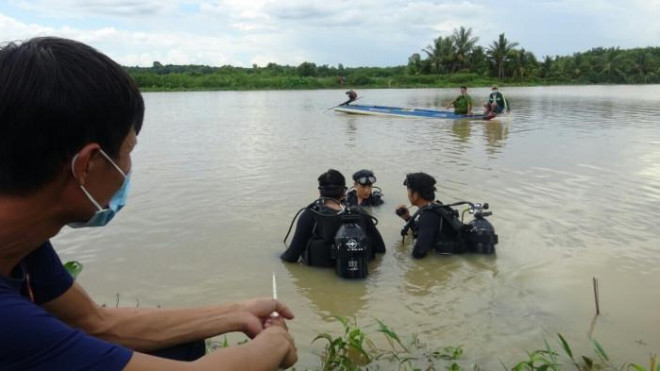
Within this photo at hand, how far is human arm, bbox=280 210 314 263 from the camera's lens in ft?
18.2

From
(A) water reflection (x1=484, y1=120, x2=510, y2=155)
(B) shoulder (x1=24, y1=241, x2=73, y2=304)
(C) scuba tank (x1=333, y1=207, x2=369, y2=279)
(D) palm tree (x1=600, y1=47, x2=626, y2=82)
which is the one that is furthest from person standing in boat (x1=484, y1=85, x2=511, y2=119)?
(D) palm tree (x1=600, y1=47, x2=626, y2=82)

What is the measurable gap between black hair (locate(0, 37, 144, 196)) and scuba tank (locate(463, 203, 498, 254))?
16.6 feet

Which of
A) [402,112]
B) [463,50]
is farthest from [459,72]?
[402,112]

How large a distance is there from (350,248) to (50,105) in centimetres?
409

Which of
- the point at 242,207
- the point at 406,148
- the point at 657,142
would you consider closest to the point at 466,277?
the point at 242,207

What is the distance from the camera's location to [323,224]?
5.42 m

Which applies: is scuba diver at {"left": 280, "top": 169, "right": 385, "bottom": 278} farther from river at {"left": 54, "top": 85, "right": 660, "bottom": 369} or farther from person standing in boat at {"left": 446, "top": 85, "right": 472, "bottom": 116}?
person standing in boat at {"left": 446, "top": 85, "right": 472, "bottom": 116}

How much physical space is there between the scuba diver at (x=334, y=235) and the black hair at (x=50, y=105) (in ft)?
12.7

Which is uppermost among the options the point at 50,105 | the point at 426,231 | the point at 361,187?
the point at 50,105

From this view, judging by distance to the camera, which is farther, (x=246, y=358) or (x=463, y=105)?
(x=463, y=105)

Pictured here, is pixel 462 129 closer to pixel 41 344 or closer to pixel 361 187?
pixel 361 187

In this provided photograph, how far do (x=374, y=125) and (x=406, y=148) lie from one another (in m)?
6.09

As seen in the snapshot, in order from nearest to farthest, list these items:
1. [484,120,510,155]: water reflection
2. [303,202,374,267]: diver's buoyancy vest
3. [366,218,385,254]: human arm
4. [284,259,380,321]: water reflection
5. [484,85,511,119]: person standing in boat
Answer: [284,259,380,321]: water reflection
[303,202,374,267]: diver's buoyancy vest
[366,218,385,254]: human arm
[484,120,510,155]: water reflection
[484,85,511,119]: person standing in boat

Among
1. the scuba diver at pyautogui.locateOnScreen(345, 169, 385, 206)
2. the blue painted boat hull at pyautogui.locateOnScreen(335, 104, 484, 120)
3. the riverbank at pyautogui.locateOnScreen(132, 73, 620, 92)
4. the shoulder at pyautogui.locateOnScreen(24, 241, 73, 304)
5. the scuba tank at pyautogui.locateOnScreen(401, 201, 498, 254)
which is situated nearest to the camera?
the shoulder at pyautogui.locateOnScreen(24, 241, 73, 304)
